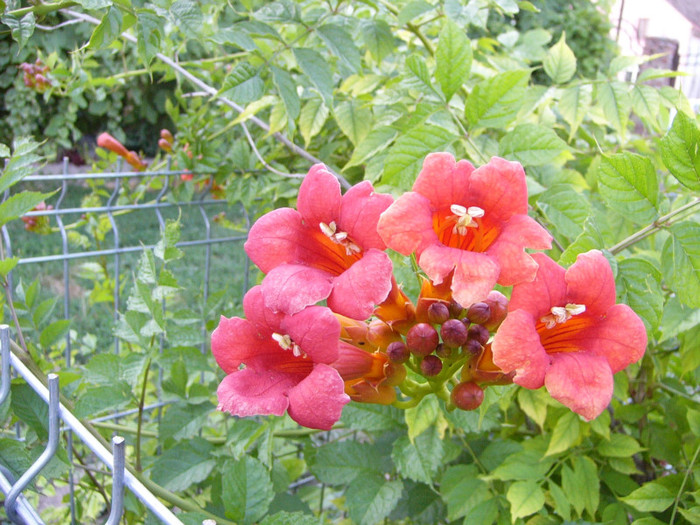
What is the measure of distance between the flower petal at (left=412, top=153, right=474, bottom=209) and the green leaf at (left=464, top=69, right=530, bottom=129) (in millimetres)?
552

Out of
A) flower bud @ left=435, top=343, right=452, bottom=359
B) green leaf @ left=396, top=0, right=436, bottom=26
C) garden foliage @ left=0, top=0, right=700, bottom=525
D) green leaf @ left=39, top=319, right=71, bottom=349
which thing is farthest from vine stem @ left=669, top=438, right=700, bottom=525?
green leaf @ left=39, top=319, right=71, bottom=349

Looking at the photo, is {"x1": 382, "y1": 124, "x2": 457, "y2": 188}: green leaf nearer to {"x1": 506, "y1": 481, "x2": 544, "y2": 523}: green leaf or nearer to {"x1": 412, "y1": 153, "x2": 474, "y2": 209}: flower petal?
{"x1": 412, "y1": 153, "x2": 474, "y2": 209}: flower petal

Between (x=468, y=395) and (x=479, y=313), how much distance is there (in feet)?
0.49

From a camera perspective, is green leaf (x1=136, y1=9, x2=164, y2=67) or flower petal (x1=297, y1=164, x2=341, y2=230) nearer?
flower petal (x1=297, y1=164, x2=341, y2=230)

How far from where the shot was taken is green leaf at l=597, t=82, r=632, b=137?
1765 millimetres

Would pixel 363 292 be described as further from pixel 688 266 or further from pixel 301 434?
pixel 301 434

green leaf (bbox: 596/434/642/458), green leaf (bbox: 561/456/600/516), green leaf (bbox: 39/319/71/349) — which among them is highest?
green leaf (bbox: 39/319/71/349)

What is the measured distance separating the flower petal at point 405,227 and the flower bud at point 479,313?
0.53 feet

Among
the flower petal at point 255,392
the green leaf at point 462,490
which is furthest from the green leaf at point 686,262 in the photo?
the green leaf at point 462,490

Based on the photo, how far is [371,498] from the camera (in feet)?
5.54

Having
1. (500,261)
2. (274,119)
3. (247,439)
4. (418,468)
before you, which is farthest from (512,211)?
(274,119)

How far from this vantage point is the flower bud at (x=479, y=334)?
94 centimetres

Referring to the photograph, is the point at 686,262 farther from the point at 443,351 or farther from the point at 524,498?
the point at 524,498

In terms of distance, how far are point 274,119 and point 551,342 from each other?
1239 millimetres
